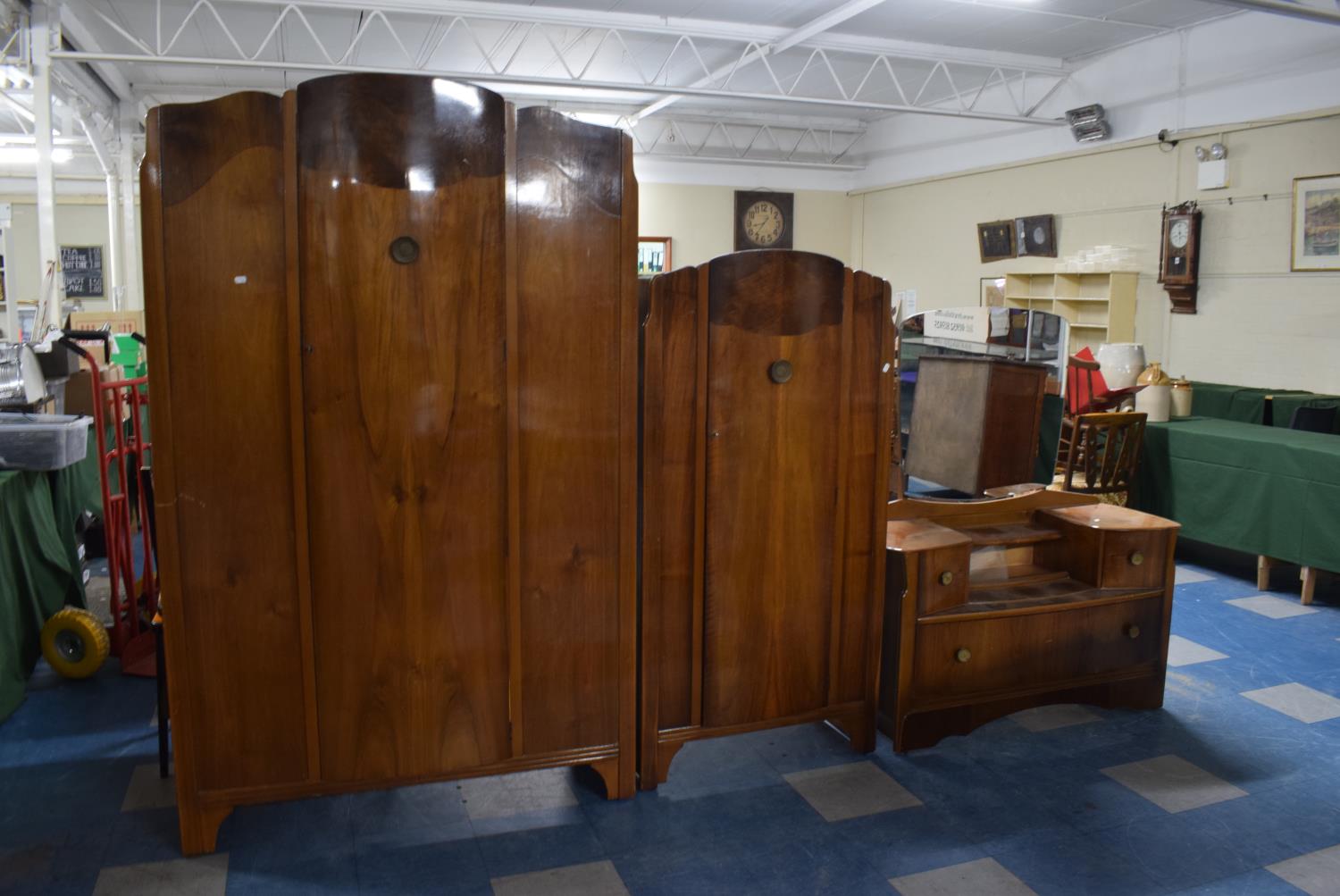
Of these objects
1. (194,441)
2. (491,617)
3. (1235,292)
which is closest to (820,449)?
(491,617)

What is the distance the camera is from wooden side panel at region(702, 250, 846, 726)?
9.08ft

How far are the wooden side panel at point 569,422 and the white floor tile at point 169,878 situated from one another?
2.70ft

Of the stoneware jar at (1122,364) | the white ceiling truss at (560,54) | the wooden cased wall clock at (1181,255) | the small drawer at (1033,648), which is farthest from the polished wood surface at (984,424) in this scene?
the wooden cased wall clock at (1181,255)

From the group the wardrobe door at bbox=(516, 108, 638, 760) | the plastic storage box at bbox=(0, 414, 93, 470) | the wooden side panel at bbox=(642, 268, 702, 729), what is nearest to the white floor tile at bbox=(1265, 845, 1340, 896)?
the wooden side panel at bbox=(642, 268, 702, 729)

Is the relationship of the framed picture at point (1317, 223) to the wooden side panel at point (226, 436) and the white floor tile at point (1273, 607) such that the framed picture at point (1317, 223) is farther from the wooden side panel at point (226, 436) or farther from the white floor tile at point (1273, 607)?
the wooden side panel at point (226, 436)

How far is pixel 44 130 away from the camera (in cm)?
732

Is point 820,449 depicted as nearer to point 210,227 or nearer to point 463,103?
point 463,103

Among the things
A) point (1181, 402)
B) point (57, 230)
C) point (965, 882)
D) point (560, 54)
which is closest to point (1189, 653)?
point (965, 882)

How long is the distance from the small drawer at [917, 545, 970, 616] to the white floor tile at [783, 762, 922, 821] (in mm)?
532

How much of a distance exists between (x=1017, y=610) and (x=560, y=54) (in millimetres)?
7240

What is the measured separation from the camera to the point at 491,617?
2588 mm

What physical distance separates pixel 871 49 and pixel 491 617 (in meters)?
8.72

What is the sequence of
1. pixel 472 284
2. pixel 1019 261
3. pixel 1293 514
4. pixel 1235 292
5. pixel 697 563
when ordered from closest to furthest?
pixel 472 284 < pixel 697 563 < pixel 1293 514 < pixel 1235 292 < pixel 1019 261

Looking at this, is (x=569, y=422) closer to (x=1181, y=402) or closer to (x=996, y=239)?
(x=1181, y=402)
